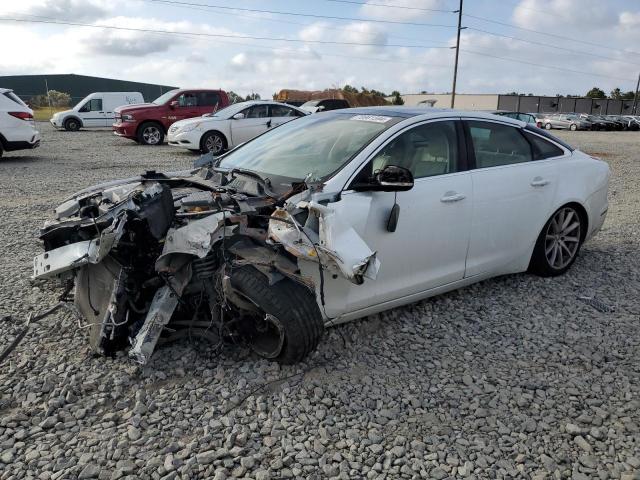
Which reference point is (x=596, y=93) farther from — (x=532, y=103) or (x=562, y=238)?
(x=562, y=238)

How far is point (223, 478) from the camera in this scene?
235cm

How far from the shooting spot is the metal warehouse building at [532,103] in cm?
6378

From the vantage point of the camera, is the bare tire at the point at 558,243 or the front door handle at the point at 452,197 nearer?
the front door handle at the point at 452,197

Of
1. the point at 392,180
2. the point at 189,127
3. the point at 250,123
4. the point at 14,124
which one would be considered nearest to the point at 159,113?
the point at 189,127

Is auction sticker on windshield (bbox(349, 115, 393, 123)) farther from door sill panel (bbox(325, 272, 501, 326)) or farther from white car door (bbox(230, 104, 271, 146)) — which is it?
white car door (bbox(230, 104, 271, 146))

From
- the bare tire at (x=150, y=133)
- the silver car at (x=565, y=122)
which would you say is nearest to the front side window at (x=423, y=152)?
the bare tire at (x=150, y=133)

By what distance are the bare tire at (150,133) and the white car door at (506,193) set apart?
1473 cm

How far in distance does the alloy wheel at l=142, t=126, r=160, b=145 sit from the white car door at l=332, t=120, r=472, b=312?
14911 mm

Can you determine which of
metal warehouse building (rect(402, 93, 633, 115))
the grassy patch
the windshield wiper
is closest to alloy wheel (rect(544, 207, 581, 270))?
the windshield wiper

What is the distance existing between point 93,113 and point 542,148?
2346 cm

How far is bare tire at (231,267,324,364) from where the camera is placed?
2998 millimetres

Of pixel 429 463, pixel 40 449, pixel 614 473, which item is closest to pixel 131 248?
pixel 40 449

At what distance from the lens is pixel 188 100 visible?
17391 millimetres

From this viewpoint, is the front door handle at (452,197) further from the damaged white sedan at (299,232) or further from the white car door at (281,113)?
the white car door at (281,113)
